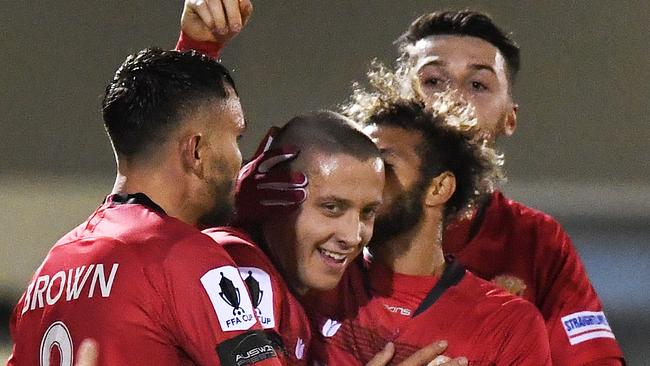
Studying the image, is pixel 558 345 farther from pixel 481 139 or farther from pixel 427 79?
pixel 427 79

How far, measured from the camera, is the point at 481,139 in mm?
2549

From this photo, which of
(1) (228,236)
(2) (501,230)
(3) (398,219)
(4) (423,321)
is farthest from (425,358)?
(2) (501,230)

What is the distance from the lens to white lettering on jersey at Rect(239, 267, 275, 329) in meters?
1.83

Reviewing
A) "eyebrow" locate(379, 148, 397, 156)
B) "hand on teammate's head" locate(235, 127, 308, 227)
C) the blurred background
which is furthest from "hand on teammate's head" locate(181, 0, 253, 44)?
the blurred background

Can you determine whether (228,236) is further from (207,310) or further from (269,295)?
(207,310)

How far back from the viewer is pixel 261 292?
1885 mm

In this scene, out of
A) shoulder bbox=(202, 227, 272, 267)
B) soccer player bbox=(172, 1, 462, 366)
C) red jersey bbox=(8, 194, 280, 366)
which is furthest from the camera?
soccer player bbox=(172, 1, 462, 366)

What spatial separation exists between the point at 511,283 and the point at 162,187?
1196mm

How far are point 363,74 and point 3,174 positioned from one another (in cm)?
160

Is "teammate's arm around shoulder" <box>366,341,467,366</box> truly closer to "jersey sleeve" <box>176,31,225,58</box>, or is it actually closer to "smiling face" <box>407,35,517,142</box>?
"jersey sleeve" <box>176,31,225,58</box>

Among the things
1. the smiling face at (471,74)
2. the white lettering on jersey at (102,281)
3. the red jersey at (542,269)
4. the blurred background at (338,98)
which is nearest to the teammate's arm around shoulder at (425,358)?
the red jersey at (542,269)

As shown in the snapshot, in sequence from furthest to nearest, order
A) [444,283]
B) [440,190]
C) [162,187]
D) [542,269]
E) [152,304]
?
1. [542,269]
2. [440,190]
3. [444,283]
4. [162,187]
5. [152,304]

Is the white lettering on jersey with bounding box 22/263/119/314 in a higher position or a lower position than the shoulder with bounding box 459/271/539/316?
lower

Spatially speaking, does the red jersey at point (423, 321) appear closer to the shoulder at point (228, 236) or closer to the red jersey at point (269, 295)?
the red jersey at point (269, 295)
